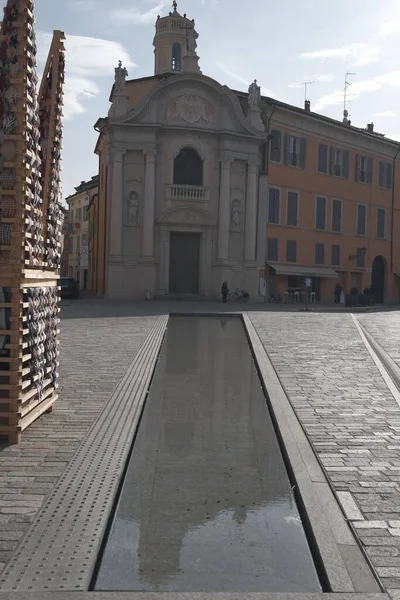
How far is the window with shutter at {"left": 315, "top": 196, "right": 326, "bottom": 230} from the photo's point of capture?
44.1 m

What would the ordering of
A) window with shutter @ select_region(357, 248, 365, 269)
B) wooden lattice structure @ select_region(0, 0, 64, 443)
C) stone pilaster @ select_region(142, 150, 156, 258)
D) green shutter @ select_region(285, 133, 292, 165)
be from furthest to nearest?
window with shutter @ select_region(357, 248, 365, 269), green shutter @ select_region(285, 133, 292, 165), stone pilaster @ select_region(142, 150, 156, 258), wooden lattice structure @ select_region(0, 0, 64, 443)

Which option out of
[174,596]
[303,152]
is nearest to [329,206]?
[303,152]

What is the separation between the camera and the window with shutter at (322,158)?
44156 millimetres

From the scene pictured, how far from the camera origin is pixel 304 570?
3727 mm

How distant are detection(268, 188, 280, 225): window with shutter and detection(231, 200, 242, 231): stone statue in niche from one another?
324cm

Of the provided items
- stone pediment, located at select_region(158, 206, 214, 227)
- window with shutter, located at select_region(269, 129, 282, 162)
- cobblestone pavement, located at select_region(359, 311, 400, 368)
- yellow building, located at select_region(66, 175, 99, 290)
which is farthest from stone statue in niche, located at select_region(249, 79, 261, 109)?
yellow building, located at select_region(66, 175, 99, 290)

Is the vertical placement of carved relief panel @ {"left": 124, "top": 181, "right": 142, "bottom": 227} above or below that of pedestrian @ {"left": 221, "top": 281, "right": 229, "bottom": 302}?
above

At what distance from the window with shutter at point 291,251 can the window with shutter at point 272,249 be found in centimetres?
99

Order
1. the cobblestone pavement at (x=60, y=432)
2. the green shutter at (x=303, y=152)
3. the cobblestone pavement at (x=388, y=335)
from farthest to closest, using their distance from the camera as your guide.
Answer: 1. the green shutter at (x=303, y=152)
2. the cobblestone pavement at (x=388, y=335)
3. the cobblestone pavement at (x=60, y=432)

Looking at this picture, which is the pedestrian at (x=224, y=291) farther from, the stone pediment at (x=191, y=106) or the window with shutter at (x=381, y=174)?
the window with shutter at (x=381, y=174)

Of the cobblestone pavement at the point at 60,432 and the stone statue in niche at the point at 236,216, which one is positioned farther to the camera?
the stone statue in niche at the point at 236,216

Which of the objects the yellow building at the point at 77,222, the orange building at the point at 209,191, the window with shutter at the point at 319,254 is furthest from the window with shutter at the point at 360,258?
the yellow building at the point at 77,222

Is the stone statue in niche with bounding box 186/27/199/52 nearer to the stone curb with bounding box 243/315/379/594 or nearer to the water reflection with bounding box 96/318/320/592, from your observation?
the water reflection with bounding box 96/318/320/592

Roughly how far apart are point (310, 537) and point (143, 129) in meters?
34.4
